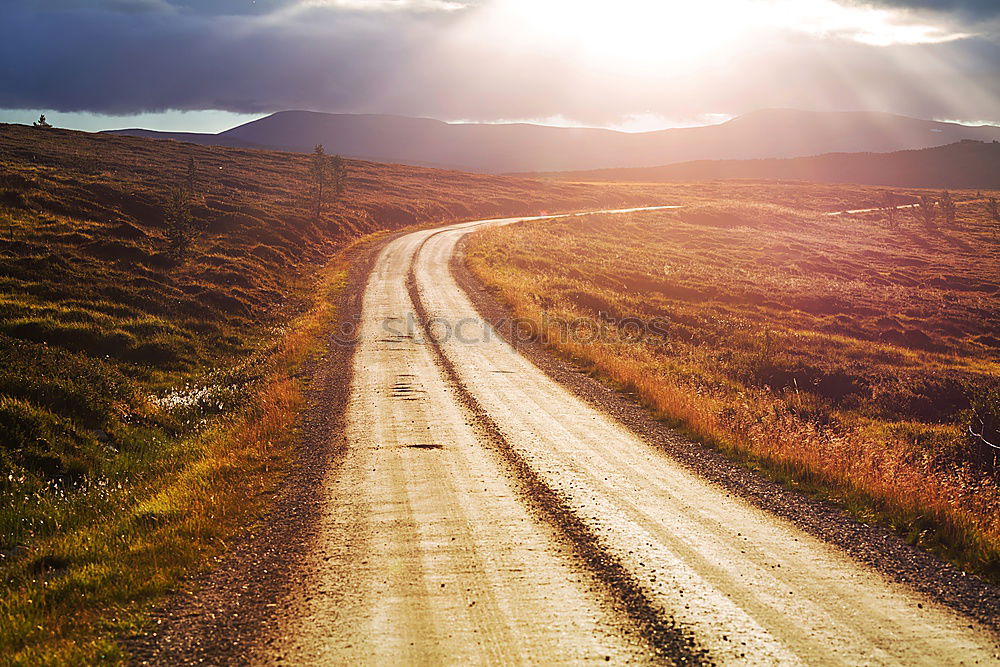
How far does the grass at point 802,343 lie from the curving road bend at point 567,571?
1.96 meters

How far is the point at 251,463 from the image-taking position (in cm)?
1020

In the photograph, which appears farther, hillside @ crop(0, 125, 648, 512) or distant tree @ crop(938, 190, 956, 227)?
distant tree @ crop(938, 190, 956, 227)

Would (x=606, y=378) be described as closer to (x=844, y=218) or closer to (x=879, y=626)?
(x=879, y=626)

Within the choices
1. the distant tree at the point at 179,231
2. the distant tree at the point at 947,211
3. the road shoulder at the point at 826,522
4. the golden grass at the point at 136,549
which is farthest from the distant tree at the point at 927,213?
the golden grass at the point at 136,549

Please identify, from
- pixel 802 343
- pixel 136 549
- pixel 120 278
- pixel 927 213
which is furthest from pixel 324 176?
pixel 927 213

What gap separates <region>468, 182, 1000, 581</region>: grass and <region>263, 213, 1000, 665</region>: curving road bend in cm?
196

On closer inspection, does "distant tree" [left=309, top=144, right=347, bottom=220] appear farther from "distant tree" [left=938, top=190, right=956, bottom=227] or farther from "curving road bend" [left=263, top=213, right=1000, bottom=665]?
"distant tree" [left=938, top=190, right=956, bottom=227]

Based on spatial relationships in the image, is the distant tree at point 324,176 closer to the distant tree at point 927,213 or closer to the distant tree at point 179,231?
the distant tree at point 179,231

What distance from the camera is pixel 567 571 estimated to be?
21.9 ft

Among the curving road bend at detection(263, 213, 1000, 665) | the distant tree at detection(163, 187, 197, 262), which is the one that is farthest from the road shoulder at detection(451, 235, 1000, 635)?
the distant tree at detection(163, 187, 197, 262)

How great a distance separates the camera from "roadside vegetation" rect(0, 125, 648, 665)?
22.3 ft

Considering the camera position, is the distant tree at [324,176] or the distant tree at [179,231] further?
the distant tree at [324,176]

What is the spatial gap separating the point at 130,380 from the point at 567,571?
16088mm

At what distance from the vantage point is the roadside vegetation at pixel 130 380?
6.80 m
